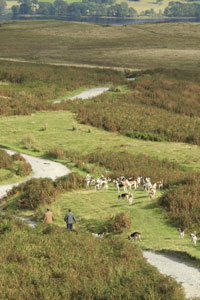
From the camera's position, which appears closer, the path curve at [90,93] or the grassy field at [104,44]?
the path curve at [90,93]

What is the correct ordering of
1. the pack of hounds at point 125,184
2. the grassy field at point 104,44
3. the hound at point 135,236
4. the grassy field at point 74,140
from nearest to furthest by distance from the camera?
the hound at point 135,236 < the pack of hounds at point 125,184 < the grassy field at point 74,140 < the grassy field at point 104,44

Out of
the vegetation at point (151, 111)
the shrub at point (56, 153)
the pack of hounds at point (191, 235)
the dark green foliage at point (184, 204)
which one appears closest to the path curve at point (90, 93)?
the vegetation at point (151, 111)

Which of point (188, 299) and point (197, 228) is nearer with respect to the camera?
point (188, 299)

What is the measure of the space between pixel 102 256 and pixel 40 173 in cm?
1517

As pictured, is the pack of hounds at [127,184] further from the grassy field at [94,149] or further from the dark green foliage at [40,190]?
the dark green foliage at [40,190]

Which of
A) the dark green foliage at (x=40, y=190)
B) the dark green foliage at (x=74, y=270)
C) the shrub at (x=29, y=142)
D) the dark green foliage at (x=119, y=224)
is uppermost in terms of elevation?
the dark green foliage at (x=74, y=270)

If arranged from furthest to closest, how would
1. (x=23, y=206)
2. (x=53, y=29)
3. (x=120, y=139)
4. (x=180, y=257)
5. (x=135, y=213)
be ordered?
1. (x=53, y=29)
2. (x=120, y=139)
3. (x=23, y=206)
4. (x=135, y=213)
5. (x=180, y=257)

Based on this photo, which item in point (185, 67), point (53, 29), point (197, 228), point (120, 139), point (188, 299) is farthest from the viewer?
Answer: point (53, 29)

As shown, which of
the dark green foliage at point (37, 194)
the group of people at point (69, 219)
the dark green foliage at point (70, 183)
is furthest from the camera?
the dark green foliage at point (70, 183)

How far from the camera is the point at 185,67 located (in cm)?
9069

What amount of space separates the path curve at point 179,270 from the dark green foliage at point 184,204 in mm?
2967

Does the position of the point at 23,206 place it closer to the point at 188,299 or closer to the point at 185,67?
the point at 188,299

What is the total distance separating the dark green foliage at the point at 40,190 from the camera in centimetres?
2361

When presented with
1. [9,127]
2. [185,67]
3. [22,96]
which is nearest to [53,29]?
[185,67]
